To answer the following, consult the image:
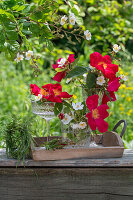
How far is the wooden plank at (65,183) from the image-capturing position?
1.32m

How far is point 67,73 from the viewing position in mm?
1340

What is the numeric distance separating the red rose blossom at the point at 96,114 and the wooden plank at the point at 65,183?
22cm

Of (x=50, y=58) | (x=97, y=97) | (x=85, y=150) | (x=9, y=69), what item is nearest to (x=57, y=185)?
(x=85, y=150)

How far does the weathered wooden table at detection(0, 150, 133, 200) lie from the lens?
1.32 metres

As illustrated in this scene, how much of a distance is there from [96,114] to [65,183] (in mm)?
335

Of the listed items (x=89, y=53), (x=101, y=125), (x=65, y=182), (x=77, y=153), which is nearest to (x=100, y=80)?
(x=101, y=125)

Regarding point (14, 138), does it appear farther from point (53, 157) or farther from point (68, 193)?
point (68, 193)

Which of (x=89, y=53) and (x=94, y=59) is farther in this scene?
(x=89, y=53)

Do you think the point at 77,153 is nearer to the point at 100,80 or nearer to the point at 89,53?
the point at 100,80

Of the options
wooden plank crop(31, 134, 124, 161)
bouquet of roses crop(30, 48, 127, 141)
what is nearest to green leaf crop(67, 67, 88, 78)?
bouquet of roses crop(30, 48, 127, 141)

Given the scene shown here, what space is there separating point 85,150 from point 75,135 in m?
0.08

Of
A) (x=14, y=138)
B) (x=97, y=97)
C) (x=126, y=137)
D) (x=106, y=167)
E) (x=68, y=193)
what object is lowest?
(x=126, y=137)

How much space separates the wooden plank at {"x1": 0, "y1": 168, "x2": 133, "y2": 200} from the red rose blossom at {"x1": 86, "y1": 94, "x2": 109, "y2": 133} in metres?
0.22

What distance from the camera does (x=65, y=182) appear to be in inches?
52.2
